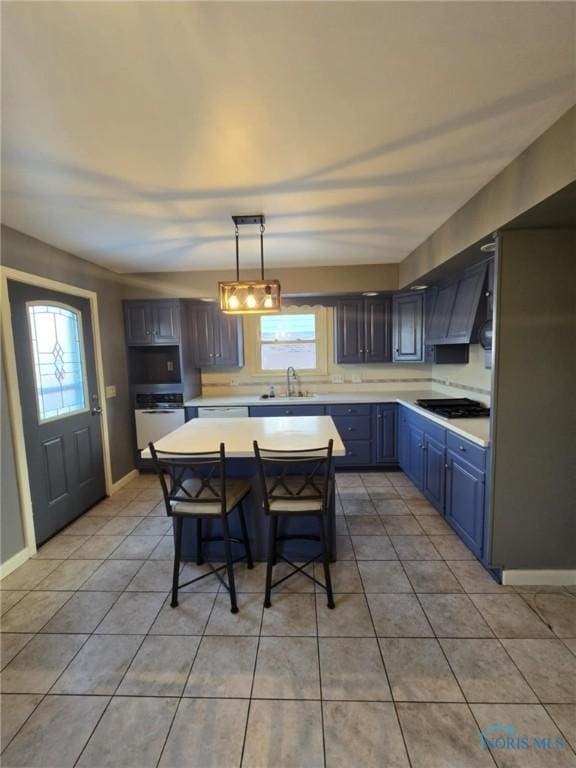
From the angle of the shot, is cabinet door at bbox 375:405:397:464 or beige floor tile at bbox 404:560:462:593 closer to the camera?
beige floor tile at bbox 404:560:462:593

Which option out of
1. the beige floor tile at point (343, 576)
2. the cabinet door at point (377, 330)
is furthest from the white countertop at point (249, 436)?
the cabinet door at point (377, 330)

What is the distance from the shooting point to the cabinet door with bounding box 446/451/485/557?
2.40m

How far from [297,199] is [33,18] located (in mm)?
1481

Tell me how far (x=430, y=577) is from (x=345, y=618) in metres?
0.73

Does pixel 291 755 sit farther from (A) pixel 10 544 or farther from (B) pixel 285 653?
(A) pixel 10 544

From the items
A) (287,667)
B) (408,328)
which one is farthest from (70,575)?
(408,328)

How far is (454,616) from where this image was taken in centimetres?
201

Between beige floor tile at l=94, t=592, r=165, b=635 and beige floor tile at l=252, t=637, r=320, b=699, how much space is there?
28.1 inches

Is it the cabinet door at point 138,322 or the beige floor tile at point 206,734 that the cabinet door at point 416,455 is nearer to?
the beige floor tile at point 206,734

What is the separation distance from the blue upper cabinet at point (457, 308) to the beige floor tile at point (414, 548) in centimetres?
172

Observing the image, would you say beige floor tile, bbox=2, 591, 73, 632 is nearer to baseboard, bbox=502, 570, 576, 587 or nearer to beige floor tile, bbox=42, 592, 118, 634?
beige floor tile, bbox=42, 592, 118, 634

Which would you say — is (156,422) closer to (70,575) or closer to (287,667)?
(70,575)

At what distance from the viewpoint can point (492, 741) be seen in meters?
1.38

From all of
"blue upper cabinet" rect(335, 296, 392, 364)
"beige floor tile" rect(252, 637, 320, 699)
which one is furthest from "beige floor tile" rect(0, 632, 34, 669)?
"blue upper cabinet" rect(335, 296, 392, 364)
